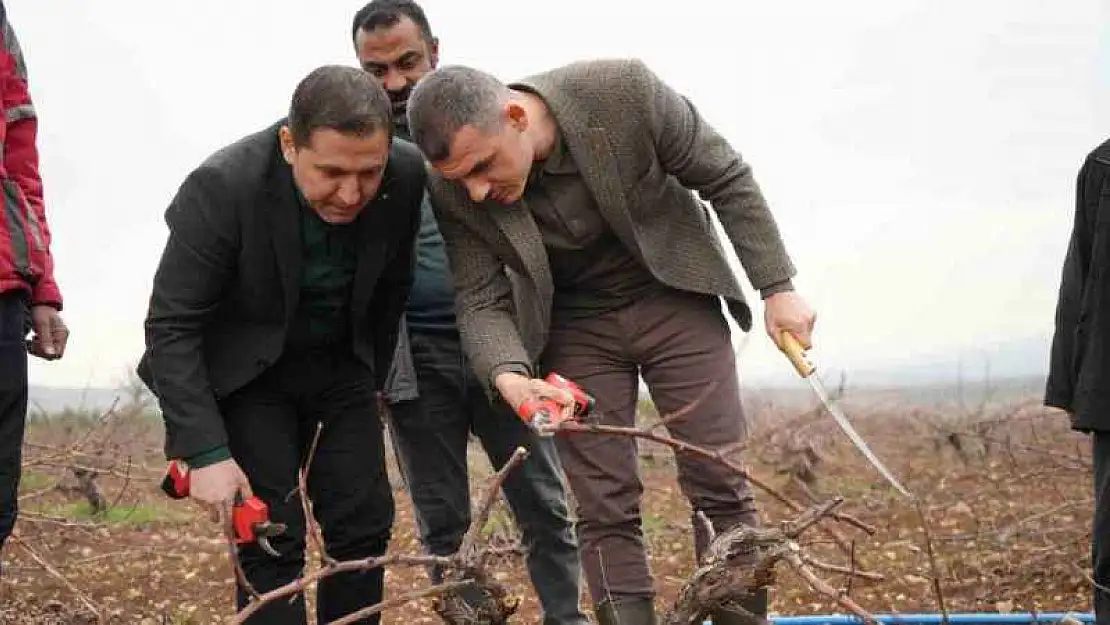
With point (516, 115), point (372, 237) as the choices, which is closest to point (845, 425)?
point (516, 115)

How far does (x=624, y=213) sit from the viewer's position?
8.11ft

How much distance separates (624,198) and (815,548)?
2960mm

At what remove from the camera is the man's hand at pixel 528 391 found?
2127 millimetres

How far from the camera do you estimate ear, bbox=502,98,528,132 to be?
2.33 meters

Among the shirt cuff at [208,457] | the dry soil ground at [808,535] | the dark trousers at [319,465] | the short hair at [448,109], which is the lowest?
the dry soil ground at [808,535]

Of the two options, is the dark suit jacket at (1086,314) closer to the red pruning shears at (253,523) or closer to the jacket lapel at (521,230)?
the jacket lapel at (521,230)

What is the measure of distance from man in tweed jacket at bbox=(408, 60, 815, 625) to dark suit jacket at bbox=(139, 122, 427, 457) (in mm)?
202

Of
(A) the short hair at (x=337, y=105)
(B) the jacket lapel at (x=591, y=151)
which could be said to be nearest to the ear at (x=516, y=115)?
(B) the jacket lapel at (x=591, y=151)

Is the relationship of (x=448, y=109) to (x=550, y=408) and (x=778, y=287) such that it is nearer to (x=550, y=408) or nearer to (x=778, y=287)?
(x=550, y=408)

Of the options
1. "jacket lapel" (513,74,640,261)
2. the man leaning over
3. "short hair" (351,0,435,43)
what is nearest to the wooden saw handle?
"jacket lapel" (513,74,640,261)

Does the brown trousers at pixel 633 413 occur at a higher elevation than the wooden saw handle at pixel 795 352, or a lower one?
lower

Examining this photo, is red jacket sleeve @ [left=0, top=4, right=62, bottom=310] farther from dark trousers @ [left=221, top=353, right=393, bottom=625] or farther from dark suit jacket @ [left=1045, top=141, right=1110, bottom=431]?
dark suit jacket @ [left=1045, top=141, right=1110, bottom=431]

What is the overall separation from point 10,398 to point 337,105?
939mm

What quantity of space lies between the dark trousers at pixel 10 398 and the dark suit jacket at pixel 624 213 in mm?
887
